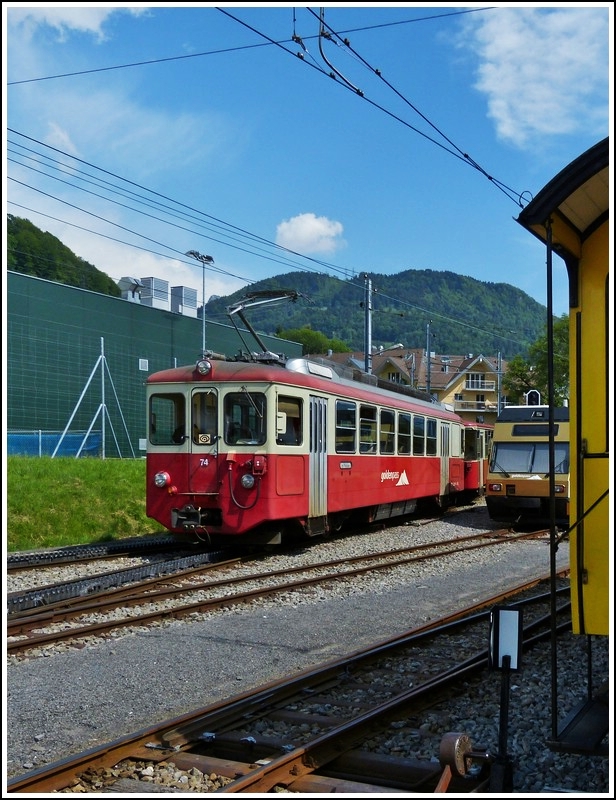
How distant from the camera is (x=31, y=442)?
2867 centimetres

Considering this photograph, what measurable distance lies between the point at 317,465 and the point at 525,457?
7175 millimetres

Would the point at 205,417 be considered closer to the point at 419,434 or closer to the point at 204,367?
the point at 204,367

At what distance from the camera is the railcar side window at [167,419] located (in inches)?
522

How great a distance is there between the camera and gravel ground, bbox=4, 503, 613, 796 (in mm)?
5105

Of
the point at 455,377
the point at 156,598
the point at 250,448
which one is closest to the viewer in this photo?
the point at 156,598

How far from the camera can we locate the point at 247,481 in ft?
41.1

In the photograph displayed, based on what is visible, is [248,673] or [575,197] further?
[248,673]

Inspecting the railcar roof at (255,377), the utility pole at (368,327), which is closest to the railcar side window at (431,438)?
the railcar roof at (255,377)

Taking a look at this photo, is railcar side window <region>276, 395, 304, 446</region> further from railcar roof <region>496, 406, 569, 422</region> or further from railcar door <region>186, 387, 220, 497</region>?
railcar roof <region>496, 406, 569, 422</region>

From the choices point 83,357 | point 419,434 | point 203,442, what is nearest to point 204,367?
point 203,442

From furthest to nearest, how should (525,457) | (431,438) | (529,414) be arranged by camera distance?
(431,438) < (529,414) < (525,457)

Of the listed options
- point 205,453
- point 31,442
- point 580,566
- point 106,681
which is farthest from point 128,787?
point 31,442

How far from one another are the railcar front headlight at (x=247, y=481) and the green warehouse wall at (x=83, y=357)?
17885 mm

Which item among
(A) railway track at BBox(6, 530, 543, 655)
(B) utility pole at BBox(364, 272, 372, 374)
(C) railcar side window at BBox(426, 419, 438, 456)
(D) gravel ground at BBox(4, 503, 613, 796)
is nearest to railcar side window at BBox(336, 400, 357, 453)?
(A) railway track at BBox(6, 530, 543, 655)
